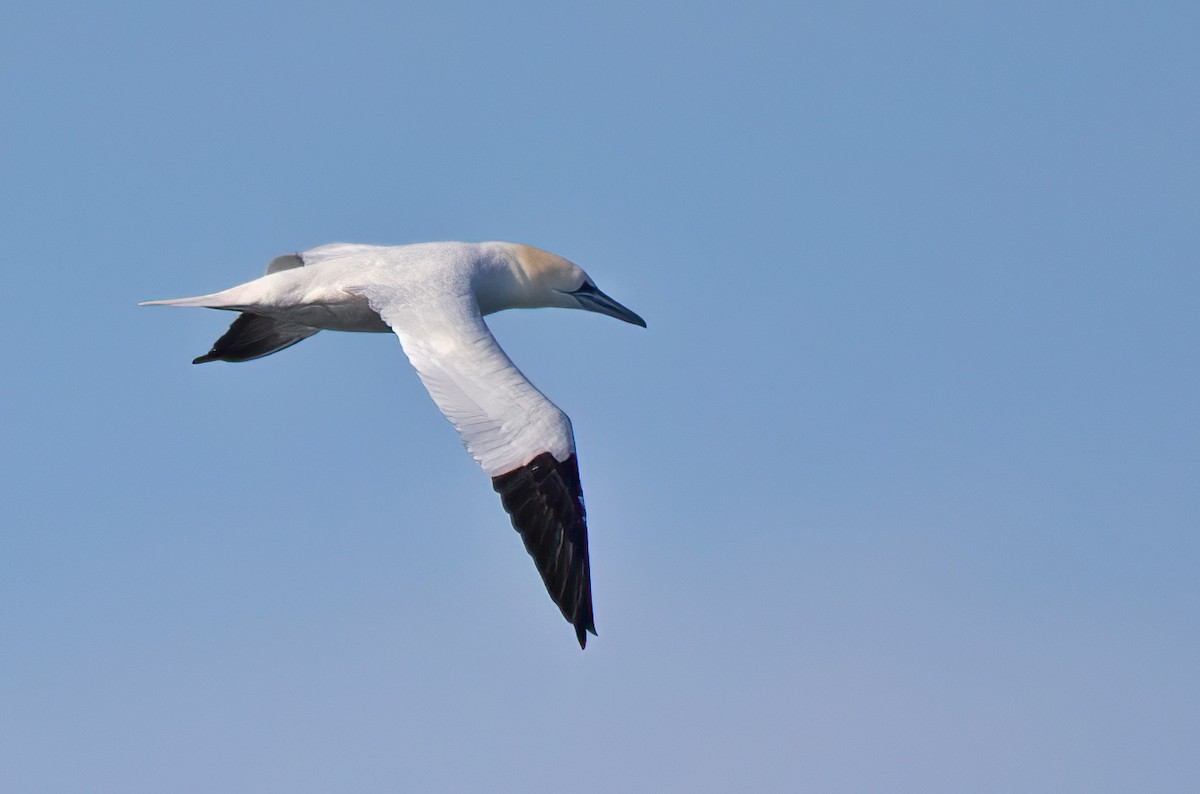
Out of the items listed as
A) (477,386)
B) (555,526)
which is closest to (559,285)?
(477,386)

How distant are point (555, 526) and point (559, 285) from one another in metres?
4.61

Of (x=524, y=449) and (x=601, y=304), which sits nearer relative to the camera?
(x=524, y=449)

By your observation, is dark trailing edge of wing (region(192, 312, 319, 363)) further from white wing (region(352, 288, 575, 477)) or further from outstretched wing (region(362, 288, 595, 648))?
outstretched wing (region(362, 288, 595, 648))

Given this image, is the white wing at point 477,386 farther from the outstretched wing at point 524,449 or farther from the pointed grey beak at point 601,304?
the pointed grey beak at point 601,304

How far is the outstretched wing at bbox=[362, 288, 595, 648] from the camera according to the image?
15.2 meters

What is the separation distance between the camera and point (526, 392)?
617 inches

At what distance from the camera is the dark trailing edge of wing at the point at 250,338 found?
19344mm

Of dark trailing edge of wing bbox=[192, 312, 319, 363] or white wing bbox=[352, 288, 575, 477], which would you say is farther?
dark trailing edge of wing bbox=[192, 312, 319, 363]

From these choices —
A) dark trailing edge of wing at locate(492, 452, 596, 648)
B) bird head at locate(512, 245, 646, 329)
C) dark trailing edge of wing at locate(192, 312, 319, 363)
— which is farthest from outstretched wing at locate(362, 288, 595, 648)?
dark trailing edge of wing at locate(192, 312, 319, 363)

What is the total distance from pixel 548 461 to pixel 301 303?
3.40 meters

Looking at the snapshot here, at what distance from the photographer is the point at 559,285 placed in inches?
763

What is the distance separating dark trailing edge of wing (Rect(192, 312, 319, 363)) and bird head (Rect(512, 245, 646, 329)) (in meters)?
2.36

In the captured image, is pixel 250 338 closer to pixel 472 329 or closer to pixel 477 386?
pixel 472 329

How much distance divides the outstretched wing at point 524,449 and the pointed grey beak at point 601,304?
3.75 m
